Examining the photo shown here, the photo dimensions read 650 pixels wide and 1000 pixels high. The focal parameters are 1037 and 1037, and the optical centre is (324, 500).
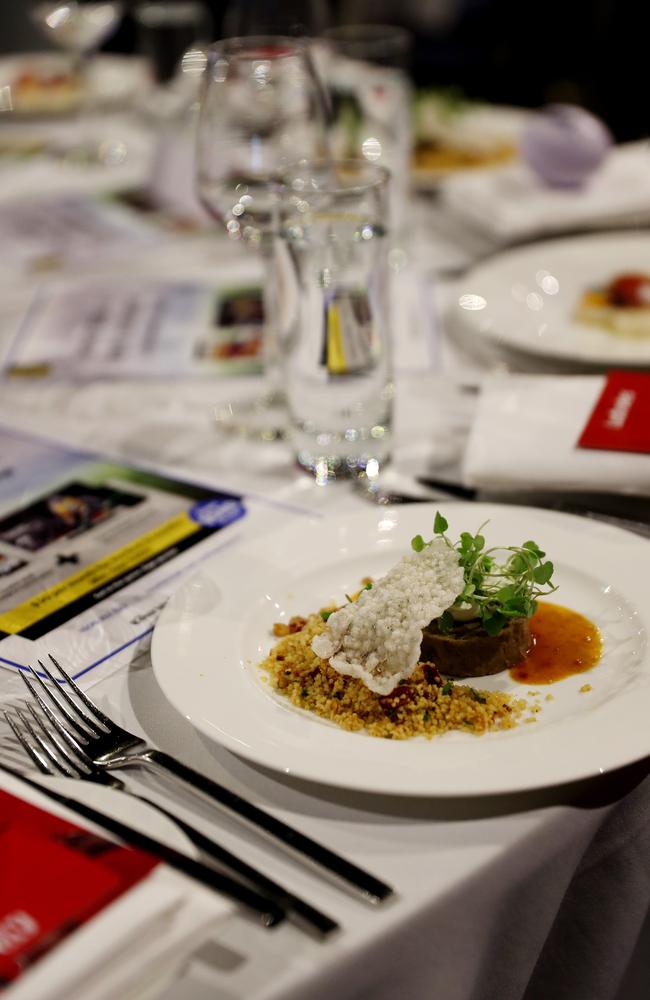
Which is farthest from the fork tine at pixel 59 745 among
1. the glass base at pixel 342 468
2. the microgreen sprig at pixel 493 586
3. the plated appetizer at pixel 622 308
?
the plated appetizer at pixel 622 308

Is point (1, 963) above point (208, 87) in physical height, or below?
below

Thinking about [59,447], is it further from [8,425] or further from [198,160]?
[198,160]

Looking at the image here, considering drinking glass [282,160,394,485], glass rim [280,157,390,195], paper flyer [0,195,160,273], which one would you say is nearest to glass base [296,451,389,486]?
drinking glass [282,160,394,485]

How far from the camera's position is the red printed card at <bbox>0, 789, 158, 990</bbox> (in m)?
0.45

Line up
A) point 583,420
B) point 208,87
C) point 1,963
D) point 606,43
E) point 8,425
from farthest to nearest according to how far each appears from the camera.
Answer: point 606,43, point 8,425, point 208,87, point 583,420, point 1,963

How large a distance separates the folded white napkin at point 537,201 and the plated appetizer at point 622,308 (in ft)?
0.89

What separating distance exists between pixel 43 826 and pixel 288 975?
15 centimetres

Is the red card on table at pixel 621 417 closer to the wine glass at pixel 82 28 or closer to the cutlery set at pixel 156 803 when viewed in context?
the cutlery set at pixel 156 803

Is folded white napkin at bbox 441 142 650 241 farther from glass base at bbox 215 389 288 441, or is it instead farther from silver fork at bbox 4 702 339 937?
silver fork at bbox 4 702 339 937

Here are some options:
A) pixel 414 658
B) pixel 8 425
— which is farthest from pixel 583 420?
pixel 8 425

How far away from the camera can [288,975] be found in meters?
0.47

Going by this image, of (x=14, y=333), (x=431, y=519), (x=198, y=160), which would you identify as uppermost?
(x=198, y=160)

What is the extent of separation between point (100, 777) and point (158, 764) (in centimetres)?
4

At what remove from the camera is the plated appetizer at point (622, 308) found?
3.91ft
